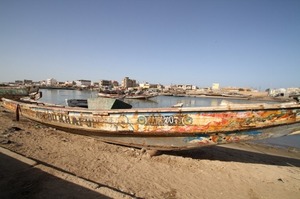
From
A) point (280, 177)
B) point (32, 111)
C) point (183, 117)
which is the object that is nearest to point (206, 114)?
point (183, 117)

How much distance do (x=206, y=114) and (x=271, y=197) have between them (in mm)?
2571

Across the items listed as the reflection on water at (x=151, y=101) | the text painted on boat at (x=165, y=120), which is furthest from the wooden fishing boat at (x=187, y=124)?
the reflection on water at (x=151, y=101)

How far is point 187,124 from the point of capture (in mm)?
5281

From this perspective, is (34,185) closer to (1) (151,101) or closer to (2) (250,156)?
(2) (250,156)

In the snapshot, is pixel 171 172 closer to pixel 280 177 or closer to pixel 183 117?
pixel 183 117

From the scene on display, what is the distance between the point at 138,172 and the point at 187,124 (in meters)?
1.97

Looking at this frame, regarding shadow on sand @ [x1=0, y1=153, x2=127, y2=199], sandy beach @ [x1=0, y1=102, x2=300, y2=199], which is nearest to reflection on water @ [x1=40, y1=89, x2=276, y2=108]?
sandy beach @ [x1=0, y1=102, x2=300, y2=199]

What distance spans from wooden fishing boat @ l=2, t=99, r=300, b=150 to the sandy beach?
0.64 m

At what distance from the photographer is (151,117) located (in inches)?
223

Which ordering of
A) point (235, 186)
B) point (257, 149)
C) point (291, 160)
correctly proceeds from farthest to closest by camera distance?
1. point (257, 149)
2. point (291, 160)
3. point (235, 186)

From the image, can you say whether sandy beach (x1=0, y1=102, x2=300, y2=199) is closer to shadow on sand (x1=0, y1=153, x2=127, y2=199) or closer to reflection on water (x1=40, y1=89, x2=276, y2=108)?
shadow on sand (x1=0, y1=153, x2=127, y2=199)

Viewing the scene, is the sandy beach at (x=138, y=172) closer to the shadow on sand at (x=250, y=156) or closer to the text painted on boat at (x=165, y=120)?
the shadow on sand at (x=250, y=156)

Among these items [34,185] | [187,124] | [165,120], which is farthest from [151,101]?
[34,185]

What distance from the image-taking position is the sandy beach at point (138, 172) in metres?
3.60
